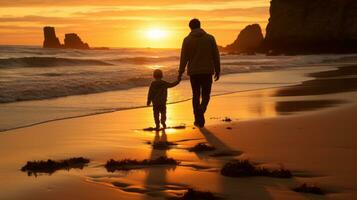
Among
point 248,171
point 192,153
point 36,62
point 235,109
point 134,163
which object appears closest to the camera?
point 248,171

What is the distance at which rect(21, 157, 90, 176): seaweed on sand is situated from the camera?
5.82 meters

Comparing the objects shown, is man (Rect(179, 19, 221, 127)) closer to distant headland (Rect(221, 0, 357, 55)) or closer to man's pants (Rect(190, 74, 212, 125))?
man's pants (Rect(190, 74, 212, 125))

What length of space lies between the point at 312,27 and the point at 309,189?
86.7 meters

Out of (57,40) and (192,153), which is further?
(57,40)

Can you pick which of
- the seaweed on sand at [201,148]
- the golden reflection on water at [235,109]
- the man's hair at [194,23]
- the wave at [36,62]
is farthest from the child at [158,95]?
the wave at [36,62]

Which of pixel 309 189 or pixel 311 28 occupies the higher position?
pixel 311 28

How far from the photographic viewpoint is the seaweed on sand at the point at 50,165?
5816mm

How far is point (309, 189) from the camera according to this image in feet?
15.4

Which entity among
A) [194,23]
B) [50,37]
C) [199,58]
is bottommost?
[199,58]

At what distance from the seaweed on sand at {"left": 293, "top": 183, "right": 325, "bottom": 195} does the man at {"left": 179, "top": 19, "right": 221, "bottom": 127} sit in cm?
462

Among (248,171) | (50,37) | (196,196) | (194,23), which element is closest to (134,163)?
(248,171)

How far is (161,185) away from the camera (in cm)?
509

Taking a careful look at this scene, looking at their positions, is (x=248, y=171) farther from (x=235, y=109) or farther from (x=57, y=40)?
(x=57, y=40)

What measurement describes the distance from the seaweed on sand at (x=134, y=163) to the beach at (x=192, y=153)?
0.37 feet
